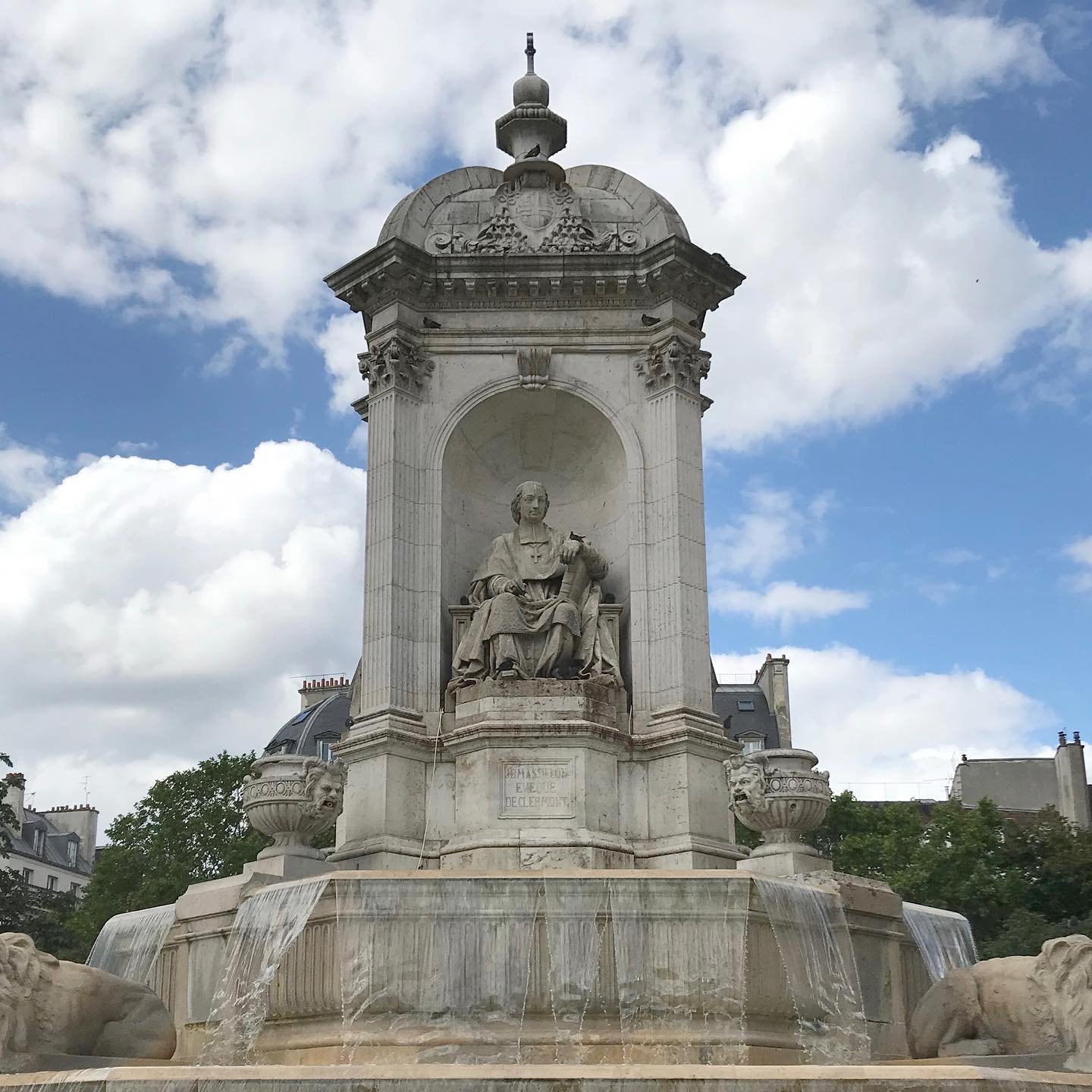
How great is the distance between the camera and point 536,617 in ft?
57.3

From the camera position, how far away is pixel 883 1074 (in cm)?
843

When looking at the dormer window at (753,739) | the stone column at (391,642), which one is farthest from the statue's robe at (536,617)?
the dormer window at (753,739)

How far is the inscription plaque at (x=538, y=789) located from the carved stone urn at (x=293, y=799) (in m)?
2.02

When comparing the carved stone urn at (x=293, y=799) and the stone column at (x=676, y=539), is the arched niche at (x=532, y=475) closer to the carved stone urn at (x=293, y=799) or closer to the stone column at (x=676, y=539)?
the stone column at (x=676, y=539)

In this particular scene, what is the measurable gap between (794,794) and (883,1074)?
6.31 meters

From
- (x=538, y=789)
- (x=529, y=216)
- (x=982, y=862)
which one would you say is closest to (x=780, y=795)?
(x=538, y=789)

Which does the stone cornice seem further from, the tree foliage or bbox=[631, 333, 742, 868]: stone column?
the tree foliage

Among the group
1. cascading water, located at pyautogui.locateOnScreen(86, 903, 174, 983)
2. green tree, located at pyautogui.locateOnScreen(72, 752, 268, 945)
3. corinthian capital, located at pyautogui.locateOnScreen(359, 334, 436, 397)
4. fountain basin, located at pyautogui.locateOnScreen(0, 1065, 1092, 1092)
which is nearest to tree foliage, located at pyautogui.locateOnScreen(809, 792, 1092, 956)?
green tree, located at pyautogui.locateOnScreen(72, 752, 268, 945)

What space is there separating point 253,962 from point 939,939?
6889 millimetres

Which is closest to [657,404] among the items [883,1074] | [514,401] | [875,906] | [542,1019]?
[514,401]

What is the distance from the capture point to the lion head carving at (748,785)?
14.7 m

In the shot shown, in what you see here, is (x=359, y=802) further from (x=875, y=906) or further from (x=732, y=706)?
(x=732, y=706)

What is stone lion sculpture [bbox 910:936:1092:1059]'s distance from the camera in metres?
11.2

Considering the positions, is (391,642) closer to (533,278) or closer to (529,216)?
(533,278)
